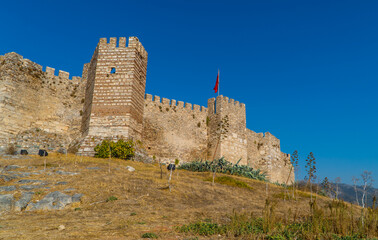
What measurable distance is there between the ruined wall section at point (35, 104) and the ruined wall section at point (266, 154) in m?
15.5

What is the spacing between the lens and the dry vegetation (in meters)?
6.54

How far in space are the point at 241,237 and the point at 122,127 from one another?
1349 cm

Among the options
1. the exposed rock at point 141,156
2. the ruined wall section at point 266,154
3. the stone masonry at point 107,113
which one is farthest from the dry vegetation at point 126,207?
the ruined wall section at point 266,154

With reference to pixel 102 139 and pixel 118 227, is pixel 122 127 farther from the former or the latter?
pixel 118 227

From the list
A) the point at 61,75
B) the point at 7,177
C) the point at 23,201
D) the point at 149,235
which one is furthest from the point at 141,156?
the point at 149,235

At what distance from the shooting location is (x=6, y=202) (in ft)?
28.4

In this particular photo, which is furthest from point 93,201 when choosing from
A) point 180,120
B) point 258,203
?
point 180,120

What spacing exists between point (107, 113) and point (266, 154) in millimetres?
16460

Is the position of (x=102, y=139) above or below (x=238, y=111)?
below

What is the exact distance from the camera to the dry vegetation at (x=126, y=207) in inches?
258

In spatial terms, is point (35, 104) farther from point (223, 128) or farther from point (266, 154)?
point (266, 154)

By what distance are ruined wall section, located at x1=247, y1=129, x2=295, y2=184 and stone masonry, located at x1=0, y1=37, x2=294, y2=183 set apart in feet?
9.18

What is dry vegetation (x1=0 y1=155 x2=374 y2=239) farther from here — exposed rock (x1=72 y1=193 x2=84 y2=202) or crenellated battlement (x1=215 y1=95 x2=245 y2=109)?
crenellated battlement (x1=215 y1=95 x2=245 y2=109)

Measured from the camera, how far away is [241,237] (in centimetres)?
648
